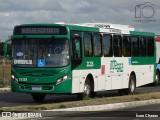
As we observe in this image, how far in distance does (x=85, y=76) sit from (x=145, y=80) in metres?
7.00

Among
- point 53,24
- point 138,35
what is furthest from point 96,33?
point 138,35

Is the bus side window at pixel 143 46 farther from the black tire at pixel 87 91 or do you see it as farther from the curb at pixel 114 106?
the curb at pixel 114 106

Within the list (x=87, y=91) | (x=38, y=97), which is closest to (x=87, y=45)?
(x=87, y=91)

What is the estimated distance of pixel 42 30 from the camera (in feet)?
67.8

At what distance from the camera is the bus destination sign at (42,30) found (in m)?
20.5

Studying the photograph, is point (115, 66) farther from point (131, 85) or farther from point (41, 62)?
point (41, 62)

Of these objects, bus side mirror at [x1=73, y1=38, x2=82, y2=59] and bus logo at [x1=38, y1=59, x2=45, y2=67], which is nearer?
bus logo at [x1=38, y1=59, x2=45, y2=67]

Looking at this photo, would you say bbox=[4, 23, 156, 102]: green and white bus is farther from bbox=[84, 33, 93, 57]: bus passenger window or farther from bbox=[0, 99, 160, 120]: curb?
bbox=[0, 99, 160, 120]: curb

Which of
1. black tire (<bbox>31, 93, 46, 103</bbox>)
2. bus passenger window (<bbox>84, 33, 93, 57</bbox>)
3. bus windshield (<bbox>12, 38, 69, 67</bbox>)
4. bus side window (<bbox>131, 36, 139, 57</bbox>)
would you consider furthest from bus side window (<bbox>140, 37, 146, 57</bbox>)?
bus windshield (<bbox>12, 38, 69, 67</bbox>)

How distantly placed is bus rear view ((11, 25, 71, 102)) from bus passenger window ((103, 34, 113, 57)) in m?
3.43

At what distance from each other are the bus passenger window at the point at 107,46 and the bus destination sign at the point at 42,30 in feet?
11.2

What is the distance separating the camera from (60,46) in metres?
20.3

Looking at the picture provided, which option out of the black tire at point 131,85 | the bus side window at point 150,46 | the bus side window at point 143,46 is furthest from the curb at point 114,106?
the bus side window at point 150,46

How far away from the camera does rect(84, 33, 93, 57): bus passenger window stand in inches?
856
